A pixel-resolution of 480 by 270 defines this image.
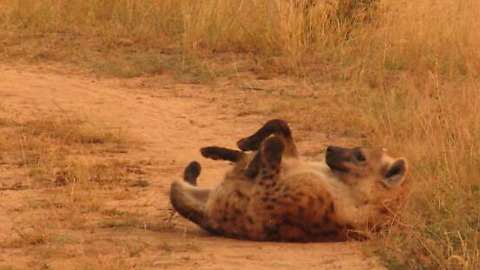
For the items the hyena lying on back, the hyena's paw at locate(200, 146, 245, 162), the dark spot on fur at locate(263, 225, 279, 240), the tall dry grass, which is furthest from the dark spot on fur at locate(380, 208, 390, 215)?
the hyena's paw at locate(200, 146, 245, 162)

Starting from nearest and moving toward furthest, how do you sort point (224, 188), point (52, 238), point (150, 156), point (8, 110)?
point (52, 238) < point (224, 188) < point (150, 156) < point (8, 110)

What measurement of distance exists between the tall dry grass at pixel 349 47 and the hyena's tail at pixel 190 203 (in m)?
1.03

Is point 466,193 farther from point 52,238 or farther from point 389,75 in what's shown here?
point 389,75

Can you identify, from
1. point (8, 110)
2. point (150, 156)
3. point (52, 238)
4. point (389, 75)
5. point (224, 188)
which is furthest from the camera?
point (389, 75)

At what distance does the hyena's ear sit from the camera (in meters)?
6.20

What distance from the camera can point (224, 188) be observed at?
6098 millimetres

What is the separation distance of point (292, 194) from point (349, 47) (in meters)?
4.27

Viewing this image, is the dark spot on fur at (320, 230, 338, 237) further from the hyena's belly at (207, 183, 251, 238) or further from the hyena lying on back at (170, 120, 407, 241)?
the hyena's belly at (207, 183, 251, 238)

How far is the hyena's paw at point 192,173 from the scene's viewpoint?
6695 mm

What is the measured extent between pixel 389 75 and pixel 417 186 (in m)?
3.39

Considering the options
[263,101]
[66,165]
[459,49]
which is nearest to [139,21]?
[263,101]

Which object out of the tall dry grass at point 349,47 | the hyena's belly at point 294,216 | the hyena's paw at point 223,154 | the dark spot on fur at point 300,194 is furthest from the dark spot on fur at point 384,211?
the hyena's paw at point 223,154

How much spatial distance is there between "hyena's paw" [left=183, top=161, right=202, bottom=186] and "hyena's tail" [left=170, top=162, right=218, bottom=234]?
325 millimetres

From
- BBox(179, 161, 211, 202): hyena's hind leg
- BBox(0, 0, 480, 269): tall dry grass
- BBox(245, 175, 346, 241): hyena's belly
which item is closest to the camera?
BBox(245, 175, 346, 241): hyena's belly
